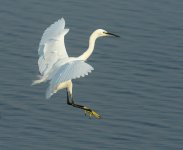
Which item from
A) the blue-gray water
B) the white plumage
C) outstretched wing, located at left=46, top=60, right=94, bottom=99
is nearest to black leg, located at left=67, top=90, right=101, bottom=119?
the white plumage

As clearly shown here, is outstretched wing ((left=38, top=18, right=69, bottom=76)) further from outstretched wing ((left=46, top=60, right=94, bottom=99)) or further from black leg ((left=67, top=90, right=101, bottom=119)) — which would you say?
outstretched wing ((left=46, top=60, right=94, bottom=99))

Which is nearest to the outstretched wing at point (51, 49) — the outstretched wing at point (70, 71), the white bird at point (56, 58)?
the white bird at point (56, 58)

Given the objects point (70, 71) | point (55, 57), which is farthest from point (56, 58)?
point (70, 71)

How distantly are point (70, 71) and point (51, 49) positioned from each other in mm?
2028

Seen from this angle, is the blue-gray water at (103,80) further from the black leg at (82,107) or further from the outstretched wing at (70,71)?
the outstretched wing at (70,71)

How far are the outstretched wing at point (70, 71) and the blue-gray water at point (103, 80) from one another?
164 centimetres

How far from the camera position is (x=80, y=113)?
17625mm

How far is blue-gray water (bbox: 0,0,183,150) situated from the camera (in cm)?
1631

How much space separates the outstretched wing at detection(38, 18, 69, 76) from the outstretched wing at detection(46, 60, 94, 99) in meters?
1.20

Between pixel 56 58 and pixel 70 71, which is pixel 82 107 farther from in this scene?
pixel 70 71

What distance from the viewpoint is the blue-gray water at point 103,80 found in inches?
642

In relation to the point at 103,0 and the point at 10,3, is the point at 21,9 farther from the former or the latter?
the point at 103,0

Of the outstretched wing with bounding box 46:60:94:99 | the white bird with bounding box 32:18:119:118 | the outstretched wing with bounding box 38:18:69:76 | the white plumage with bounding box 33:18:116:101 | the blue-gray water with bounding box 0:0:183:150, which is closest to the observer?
the outstretched wing with bounding box 46:60:94:99

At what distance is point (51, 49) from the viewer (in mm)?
16156
